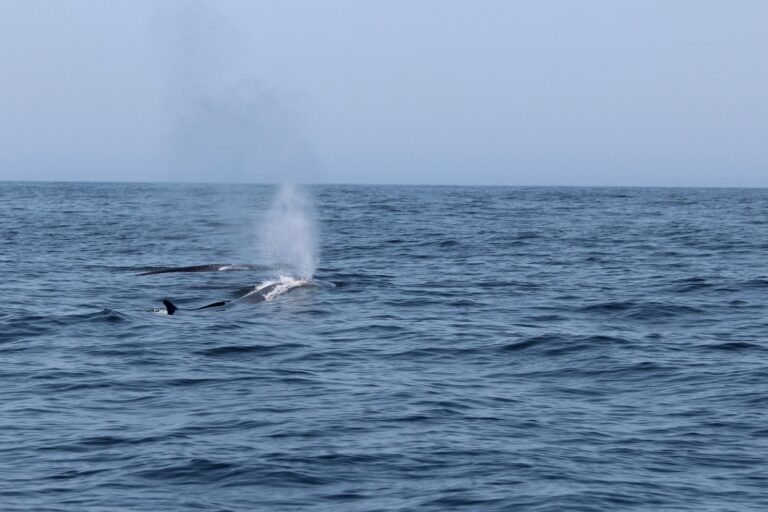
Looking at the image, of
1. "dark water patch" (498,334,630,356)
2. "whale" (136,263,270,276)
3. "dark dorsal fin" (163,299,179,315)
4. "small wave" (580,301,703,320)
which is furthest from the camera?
"whale" (136,263,270,276)

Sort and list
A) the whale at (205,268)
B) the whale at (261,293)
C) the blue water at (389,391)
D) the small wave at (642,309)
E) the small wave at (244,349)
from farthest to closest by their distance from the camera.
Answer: the whale at (205,268)
the whale at (261,293)
the small wave at (642,309)
the small wave at (244,349)
the blue water at (389,391)

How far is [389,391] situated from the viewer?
58.9 feet

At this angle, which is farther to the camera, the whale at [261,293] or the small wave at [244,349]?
the whale at [261,293]

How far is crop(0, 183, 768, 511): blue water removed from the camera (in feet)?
42.3

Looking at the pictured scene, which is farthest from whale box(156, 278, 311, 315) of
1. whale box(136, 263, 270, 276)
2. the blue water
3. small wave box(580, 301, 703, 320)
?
small wave box(580, 301, 703, 320)

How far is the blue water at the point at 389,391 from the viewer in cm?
1291

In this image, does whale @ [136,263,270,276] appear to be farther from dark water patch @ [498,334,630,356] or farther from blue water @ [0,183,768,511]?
dark water patch @ [498,334,630,356]

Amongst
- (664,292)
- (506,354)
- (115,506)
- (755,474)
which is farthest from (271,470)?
(664,292)

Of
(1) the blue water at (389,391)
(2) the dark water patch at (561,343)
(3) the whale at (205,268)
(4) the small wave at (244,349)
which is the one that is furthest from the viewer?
(3) the whale at (205,268)

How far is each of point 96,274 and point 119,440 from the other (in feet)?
72.7

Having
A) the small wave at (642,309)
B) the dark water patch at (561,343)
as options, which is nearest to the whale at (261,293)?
the small wave at (642,309)

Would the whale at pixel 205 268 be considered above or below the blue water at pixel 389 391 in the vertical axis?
above

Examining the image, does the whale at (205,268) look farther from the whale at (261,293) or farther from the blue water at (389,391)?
the whale at (261,293)

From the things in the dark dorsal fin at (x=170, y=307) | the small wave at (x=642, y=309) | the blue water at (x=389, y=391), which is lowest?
the blue water at (x=389, y=391)
